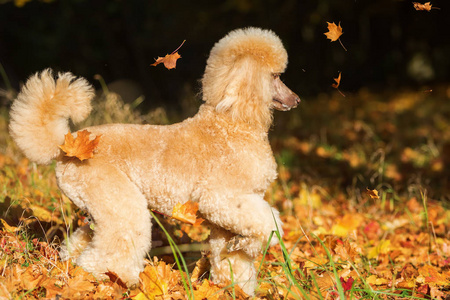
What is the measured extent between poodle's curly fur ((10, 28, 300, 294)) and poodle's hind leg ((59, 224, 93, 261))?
0.43 meters

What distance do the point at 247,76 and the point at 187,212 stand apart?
828 mm

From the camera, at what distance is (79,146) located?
2461 mm

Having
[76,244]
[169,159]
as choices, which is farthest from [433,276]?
[76,244]

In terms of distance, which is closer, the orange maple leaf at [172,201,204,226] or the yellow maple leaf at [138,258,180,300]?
the orange maple leaf at [172,201,204,226]

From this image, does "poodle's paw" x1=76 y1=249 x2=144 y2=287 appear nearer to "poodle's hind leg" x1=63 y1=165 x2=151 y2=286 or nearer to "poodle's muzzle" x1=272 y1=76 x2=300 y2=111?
"poodle's hind leg" x1=63 y1=165 x2=151 y2=286

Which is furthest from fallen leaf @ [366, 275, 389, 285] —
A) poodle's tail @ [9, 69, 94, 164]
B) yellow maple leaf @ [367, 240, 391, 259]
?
poodle's tail @ [9, 69, 94, 164]

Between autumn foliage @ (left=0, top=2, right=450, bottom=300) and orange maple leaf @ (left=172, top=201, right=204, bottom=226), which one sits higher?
orange maple leaf @ (left=172, top=201, right=204, bottom=226)

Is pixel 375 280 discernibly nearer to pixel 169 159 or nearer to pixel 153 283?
pixel 153 283

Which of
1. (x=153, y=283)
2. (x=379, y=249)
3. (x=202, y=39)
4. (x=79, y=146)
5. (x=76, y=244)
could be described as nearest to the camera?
(x=79, y=146)

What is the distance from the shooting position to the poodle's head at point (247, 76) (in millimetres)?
2527

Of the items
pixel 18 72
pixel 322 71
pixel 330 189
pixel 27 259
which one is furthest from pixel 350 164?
pixel 18 72

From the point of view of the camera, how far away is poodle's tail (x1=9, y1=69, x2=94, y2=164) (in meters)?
2.52

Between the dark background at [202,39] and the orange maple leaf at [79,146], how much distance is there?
7.79 metres

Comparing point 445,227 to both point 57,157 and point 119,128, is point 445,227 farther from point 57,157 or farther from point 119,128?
point 57,157
